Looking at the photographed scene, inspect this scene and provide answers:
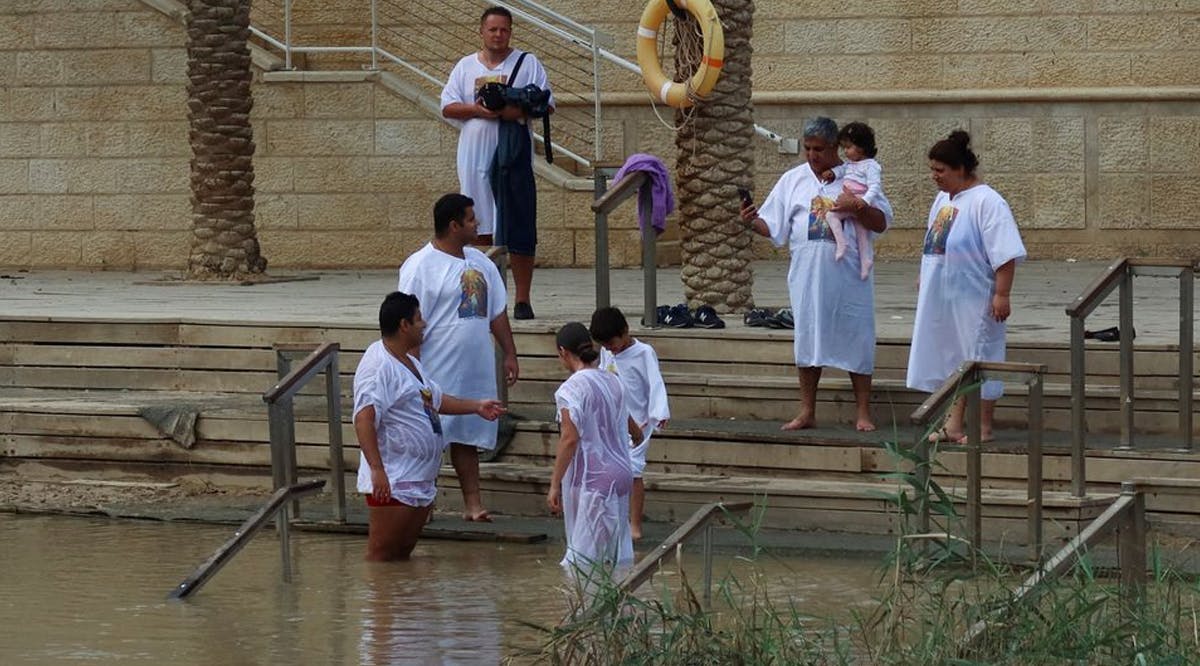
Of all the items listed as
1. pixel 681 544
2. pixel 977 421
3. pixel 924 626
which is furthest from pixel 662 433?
pixel 924 626

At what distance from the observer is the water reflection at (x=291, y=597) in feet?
27.3

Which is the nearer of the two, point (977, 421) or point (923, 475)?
point (923, 475)

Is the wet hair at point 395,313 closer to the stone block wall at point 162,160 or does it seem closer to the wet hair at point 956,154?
the wet hair at point 956,154

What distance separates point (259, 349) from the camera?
12922 mm

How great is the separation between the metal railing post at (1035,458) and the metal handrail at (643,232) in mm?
3461

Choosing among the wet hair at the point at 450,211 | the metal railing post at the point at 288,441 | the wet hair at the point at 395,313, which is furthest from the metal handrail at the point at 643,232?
the wet hair at the point at 395,313

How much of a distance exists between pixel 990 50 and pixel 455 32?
4181 mm

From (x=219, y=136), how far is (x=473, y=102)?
4.13m

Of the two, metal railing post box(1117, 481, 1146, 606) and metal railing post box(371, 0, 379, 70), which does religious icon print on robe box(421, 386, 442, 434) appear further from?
metal railing post box(371, 0, 379, 70)

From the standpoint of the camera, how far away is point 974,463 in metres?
9.36

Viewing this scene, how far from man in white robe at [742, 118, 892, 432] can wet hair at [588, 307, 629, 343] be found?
1315 millimetres

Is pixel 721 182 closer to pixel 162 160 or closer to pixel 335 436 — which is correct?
pixel 335 436

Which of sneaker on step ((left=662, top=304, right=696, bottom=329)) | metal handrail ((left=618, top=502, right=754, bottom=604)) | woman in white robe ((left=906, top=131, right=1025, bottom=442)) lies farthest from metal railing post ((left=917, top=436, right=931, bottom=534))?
sneaker on step ((left=662, top=304, right=696, bottom=329))

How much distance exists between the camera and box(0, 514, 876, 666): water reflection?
8.31m
